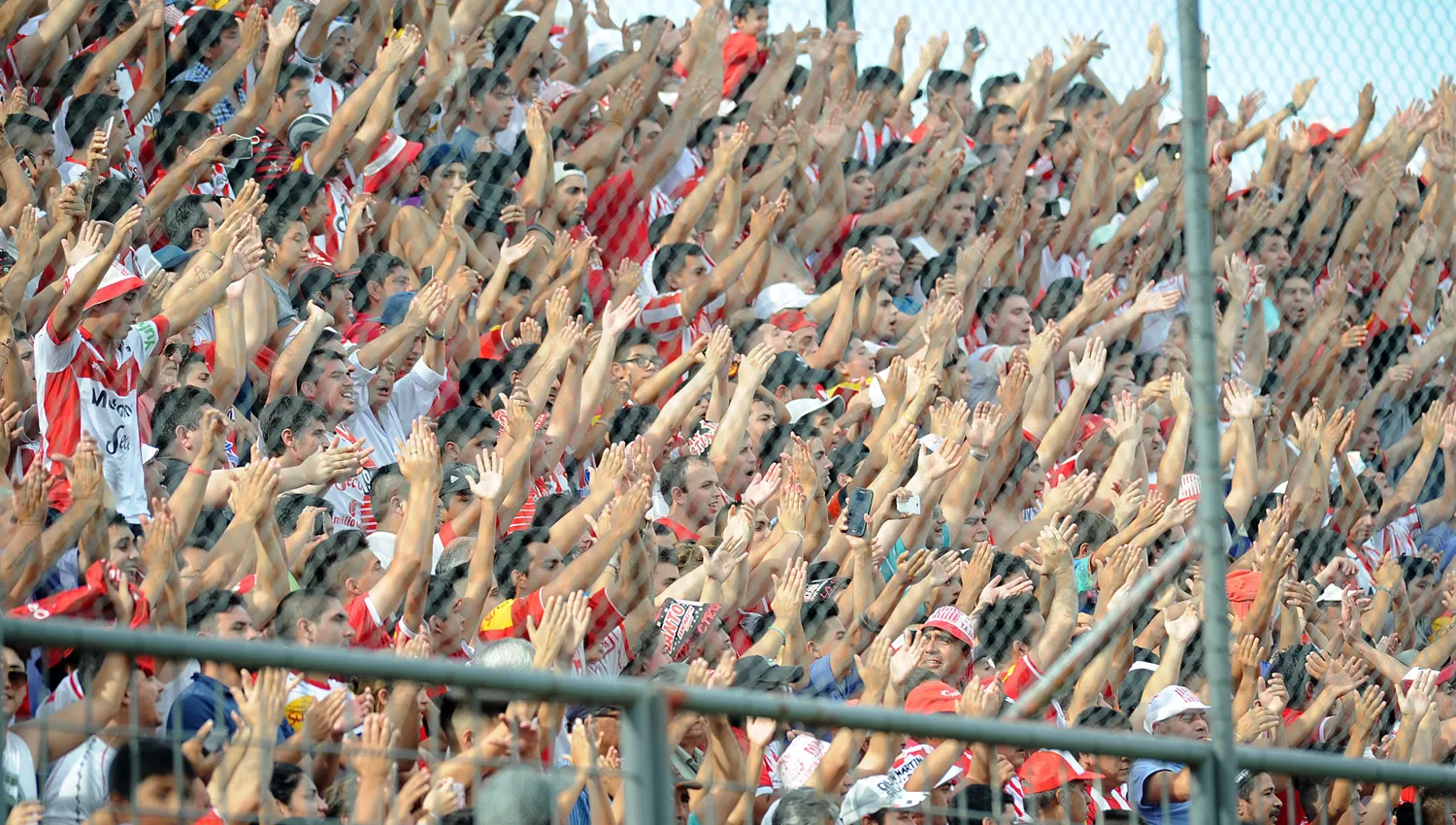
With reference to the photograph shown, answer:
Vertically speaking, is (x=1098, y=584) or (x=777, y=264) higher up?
(x=777, y=264)

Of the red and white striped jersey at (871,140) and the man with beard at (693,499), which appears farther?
the red and white striped jersey at (871,140)

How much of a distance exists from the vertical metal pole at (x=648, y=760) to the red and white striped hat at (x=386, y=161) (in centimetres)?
414

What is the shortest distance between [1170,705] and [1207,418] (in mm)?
2453

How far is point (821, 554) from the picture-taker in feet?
18.7

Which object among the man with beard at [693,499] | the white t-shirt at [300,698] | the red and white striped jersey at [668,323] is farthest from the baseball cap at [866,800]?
the red and white striped jersey at [668,323]

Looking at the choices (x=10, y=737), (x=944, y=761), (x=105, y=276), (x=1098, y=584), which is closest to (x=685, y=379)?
(x=1098, y=584)

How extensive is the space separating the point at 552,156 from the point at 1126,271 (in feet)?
8.22

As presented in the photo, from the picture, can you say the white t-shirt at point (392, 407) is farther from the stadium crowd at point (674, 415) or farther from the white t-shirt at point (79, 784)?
the white t-shirt at point (79, 784)

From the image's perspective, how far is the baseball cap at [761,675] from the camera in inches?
180

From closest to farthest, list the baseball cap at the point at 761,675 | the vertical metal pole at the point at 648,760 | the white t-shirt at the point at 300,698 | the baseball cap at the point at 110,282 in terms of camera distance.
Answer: the vertical metal pole at the point at 648,760 → the white t-shirt at the point at 300,698 → the baseball cap at the point at 761,675 → the baseball cap at the point at 110,282

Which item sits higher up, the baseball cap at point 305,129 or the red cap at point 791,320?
the baseball cap at point 305,129

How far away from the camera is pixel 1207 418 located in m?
2.87

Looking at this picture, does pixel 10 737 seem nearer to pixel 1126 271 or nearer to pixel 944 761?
pixel 944 761

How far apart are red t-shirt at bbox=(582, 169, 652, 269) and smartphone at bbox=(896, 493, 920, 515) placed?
5.38 feet
